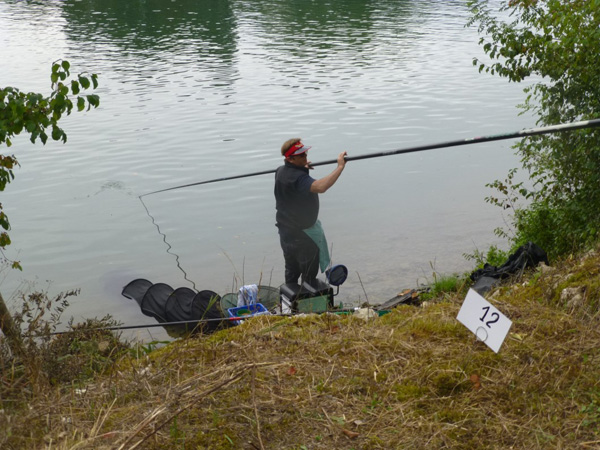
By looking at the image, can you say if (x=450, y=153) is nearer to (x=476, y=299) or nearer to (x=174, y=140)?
(x=174, y=140)

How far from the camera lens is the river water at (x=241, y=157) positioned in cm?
1010

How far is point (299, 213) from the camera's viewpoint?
7.22 meters

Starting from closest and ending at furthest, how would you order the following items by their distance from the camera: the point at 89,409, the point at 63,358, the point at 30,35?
1. the point at 89,409
2. the point at 63,358
3. the point at 30,35

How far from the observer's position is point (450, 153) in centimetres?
1491

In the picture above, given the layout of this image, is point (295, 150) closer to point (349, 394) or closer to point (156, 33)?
point (349, 394)

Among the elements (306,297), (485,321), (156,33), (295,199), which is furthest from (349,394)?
(156,33)

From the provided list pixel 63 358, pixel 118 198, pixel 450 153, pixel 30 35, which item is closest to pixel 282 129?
pixel 450 153

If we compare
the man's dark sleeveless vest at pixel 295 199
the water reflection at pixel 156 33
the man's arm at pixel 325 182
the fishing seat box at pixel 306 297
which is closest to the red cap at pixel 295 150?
the man's dark sleeveless vest at pixel 295 199

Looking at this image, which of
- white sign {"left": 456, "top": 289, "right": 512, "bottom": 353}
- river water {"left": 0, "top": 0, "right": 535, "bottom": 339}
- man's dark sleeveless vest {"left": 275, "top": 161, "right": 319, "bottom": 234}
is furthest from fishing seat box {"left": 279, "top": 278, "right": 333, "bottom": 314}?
white sign {"left": 456, "top": 289, "right": 512, "bottom": 353}

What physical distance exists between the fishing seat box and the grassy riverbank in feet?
7.35

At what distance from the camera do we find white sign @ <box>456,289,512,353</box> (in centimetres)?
347

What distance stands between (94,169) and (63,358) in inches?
403

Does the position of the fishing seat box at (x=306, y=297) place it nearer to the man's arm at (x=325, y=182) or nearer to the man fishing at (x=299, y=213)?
the man fishing at (x=299, y=213)

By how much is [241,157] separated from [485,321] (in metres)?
11.5
